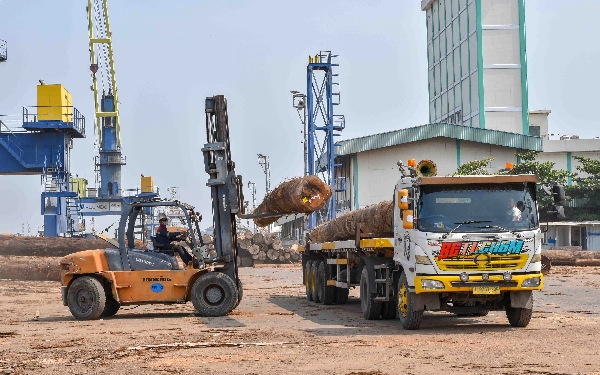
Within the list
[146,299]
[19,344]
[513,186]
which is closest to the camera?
[19,344]

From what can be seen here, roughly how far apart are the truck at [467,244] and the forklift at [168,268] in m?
4.00

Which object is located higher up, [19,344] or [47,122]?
[47,122]

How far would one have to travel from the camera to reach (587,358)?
37.9ft

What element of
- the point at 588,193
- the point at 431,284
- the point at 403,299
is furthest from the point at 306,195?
the point at 588,193

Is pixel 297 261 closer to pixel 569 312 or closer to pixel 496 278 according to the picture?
pixel 569 312

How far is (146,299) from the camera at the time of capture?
730 inches

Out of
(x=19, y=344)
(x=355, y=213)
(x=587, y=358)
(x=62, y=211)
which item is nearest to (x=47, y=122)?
(x=62, y=211)

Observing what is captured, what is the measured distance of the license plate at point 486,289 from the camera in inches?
587

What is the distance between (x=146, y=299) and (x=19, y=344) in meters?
4.59

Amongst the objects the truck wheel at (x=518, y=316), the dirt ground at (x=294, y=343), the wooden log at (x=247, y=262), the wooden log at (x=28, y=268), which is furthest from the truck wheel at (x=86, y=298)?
the wooden log at (x=247, y=262)

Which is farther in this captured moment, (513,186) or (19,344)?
(513,186)

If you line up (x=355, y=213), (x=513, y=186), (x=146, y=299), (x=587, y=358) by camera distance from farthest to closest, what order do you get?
1. (x=355, y=213)
2. (x=146, y=299)
3. (x=513, y=186)
4. (x=587, y=358)

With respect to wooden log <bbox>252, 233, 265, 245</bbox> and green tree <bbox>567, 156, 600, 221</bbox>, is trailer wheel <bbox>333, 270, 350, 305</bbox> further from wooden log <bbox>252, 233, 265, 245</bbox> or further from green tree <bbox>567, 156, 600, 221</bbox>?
green tree <bbox>567, 156, 600, 221</bbox>

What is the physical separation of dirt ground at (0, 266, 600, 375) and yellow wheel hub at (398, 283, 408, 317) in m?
0.39
